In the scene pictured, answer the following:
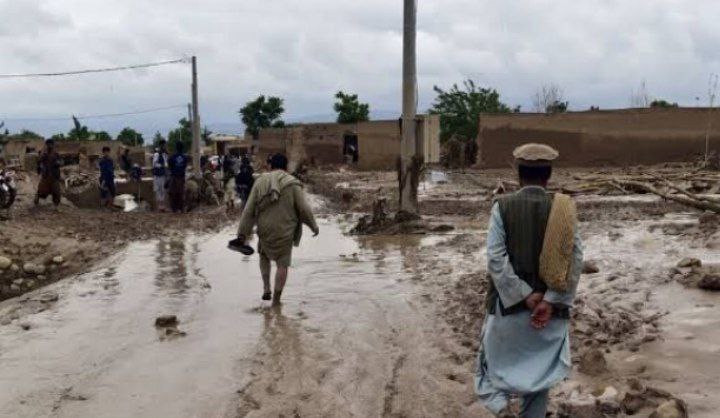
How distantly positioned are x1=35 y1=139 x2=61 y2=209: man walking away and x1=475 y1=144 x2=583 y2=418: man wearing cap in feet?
45.0

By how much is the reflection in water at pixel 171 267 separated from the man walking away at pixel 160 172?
13.7 feet

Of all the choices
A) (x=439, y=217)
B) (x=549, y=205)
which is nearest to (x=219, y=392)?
(x=549, y=205)

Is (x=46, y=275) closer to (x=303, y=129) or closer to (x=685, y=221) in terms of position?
(x=685, y=221)

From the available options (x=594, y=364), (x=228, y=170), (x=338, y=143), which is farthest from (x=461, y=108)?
(x=594, y=364)

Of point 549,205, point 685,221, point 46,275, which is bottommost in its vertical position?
point 46,275

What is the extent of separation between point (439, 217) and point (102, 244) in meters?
5.97

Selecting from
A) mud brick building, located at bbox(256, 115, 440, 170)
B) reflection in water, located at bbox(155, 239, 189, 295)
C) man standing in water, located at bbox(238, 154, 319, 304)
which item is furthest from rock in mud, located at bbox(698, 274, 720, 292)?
mud brick building, located at bbox(256, 115, 440, 170)

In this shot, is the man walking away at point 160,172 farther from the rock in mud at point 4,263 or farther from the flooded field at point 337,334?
the flooded field at point 337,334

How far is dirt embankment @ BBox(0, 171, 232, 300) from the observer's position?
36.5 ft

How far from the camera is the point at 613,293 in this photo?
6.86m

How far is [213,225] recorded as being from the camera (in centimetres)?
1505

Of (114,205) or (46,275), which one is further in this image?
(114,205)

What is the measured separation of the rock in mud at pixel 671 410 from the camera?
404cm

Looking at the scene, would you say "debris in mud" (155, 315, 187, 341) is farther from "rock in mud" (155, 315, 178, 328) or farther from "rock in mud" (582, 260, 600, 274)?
"rock in mud" (582, 260, 600, 274)
